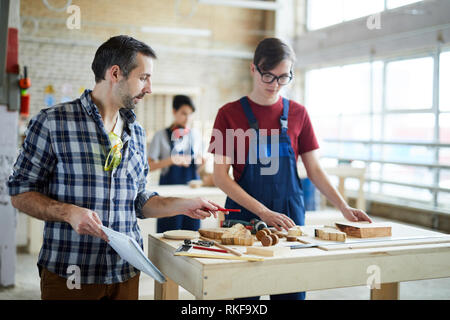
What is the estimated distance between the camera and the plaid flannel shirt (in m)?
1.71

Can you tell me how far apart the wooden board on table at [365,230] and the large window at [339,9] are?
6671mm

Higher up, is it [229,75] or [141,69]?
[229,75]

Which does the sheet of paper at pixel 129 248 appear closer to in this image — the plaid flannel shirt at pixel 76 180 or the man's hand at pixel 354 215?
the plaid flannel shirt at pixel 76 180

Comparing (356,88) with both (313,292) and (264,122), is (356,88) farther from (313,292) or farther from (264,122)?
(264,122)

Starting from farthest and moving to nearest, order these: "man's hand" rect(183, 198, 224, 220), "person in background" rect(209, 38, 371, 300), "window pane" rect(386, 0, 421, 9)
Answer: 1. "window pane" rect(386, 0, 421, 9)
2. "person in background" rect(209, 38, 371, 300)
3. "man's hand" rect(183, 198, 224, 220)

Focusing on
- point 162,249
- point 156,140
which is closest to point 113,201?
point 162,249

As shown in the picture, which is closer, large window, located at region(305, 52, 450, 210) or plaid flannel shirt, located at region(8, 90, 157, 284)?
plaid flannel shirt, located at region(8, 90, 157, 284)

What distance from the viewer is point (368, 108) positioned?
8.80 meters

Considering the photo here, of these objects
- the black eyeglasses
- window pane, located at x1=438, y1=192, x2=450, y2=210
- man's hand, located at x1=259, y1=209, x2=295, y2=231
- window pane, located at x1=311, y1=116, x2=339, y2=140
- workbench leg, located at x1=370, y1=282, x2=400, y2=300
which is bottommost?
workbench leg, located at x1=370, y1=282, x2=400, y2=300

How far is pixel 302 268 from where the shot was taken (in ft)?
5.77

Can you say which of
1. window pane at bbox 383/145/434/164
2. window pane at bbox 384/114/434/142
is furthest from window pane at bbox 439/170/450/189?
window pane at bbox 384/114/434/142

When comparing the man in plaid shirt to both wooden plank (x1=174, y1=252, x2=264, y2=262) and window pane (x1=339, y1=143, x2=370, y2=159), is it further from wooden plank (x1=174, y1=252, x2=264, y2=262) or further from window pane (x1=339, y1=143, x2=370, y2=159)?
window pane (x1=339, y1=143, x2=370, y2=159)
